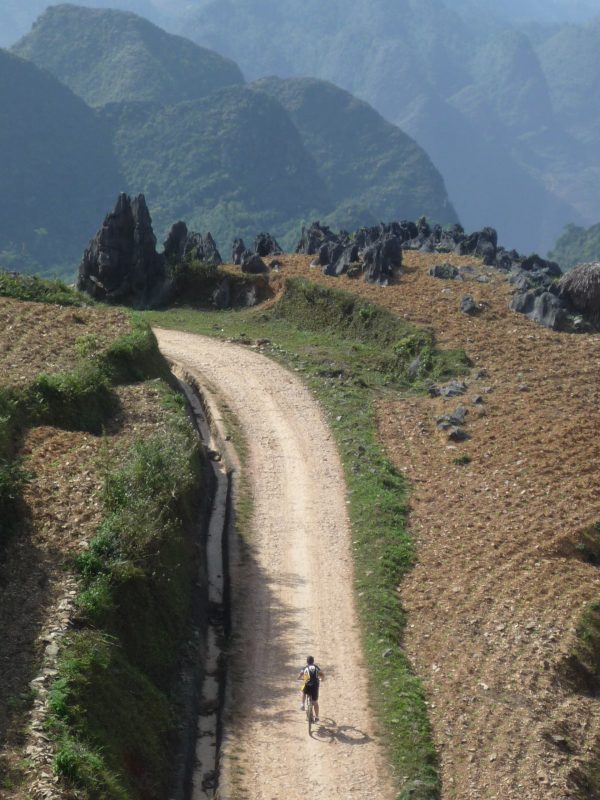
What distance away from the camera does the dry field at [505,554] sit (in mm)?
21969

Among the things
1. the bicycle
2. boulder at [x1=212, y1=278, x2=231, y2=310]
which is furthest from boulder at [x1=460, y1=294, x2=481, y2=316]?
the bicycle

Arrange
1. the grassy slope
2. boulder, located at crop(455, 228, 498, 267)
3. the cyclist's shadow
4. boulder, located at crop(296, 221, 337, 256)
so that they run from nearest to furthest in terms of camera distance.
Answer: the grassy slope → the cyclist's shadow → boulder, located at crop(455, 228, 498, 267) → boulder, located at crop(296, 221, 337, 256)

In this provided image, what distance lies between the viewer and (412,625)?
26.1m

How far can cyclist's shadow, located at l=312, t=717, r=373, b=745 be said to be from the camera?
71.6 feet

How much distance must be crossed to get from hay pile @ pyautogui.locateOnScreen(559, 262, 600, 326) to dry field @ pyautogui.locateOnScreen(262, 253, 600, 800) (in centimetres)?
268

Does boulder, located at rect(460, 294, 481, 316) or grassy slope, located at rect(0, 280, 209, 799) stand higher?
boulder, located at rect(460, 294, 481, 316)

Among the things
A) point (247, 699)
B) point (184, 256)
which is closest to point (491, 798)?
point (247, 699)

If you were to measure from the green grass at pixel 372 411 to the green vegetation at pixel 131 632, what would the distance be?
15.8ft

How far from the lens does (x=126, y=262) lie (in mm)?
59406

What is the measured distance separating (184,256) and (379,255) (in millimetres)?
12898

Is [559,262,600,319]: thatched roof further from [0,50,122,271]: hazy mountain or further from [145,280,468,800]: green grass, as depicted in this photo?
[0,50,122,271]: hazy mountain

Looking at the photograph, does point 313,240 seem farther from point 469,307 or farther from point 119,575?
point 119,575

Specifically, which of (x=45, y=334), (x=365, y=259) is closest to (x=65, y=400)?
(x=45, y=334)

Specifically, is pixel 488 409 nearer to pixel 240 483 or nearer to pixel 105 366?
pixel 240 483
